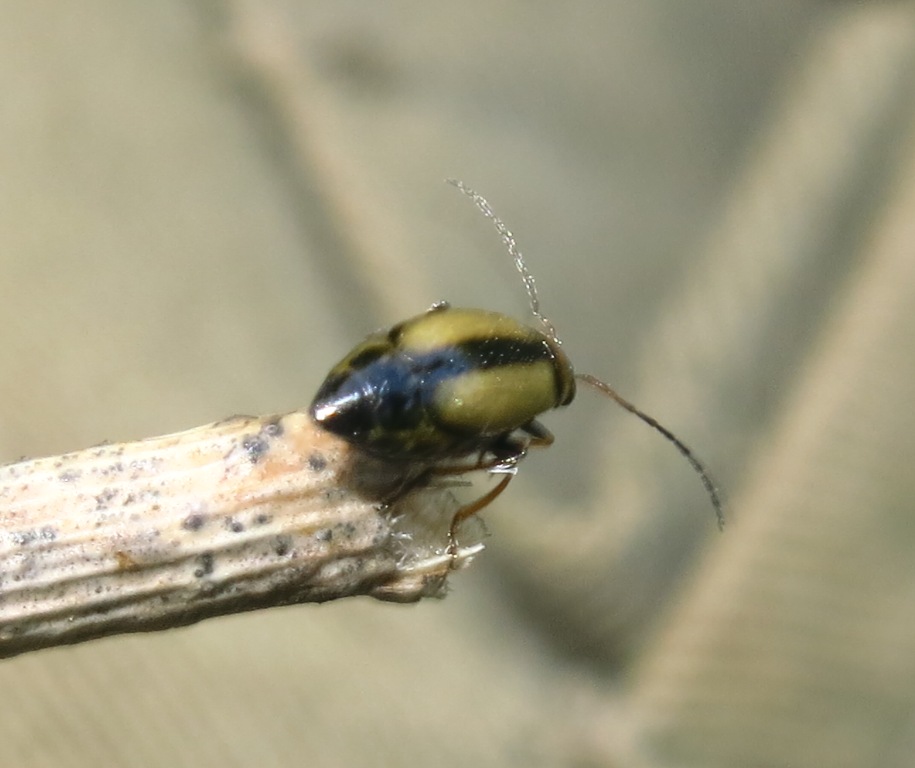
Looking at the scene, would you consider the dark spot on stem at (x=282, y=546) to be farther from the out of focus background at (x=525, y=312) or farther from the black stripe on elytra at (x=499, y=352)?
the out of focus background at (x=525, y=312)

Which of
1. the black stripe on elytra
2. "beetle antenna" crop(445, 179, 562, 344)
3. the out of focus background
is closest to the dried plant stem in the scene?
the black stripe on elytra

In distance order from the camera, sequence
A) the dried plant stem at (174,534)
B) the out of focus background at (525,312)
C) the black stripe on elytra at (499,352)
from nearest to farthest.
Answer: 1. the dried plant stem at (174,534)
2. the black stripe on elytra at (499,352)
3. the out of focus background at (525,312)

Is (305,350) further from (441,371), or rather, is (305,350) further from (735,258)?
(441,371)

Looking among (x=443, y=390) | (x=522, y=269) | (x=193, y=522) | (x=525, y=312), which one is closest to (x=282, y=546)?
(x=193, y=522)

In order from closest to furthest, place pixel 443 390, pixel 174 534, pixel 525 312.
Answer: pixel 174 534 < pixel 443 390 < pixel 525 312

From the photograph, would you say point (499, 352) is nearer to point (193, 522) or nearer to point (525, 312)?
point (193, 522)

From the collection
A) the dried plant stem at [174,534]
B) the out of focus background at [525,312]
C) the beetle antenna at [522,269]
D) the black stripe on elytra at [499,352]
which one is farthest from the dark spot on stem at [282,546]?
the out of focus background at [525,312]

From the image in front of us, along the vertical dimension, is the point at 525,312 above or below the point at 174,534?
below

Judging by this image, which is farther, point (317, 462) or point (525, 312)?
point (525, 312)
